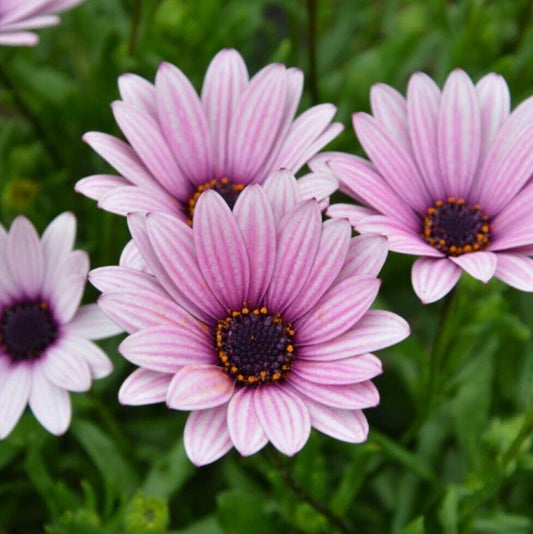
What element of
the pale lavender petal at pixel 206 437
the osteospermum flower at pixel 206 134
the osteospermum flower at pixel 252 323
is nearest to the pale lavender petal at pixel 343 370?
the osteospermum flower at pixel 252 323

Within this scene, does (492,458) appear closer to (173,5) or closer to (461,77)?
(461,77)

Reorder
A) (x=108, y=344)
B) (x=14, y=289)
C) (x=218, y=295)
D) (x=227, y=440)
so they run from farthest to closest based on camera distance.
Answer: (x=108, y=344) → (x=14, y=289) → (x=218, y=295) → (x=227, y=440)

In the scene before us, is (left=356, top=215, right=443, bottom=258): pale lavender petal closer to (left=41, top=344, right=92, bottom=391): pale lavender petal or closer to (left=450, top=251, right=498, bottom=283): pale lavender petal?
(left=450, top=251, right=498, bottom=283): pale lavender petal

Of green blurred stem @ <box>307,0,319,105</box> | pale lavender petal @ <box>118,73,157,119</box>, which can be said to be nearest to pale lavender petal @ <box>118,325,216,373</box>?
pale lavender petal @ <box>118,73,157,119</box>

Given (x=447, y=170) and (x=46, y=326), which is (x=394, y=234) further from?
(x=46, y=326)

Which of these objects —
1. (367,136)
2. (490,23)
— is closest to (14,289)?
(367,136)

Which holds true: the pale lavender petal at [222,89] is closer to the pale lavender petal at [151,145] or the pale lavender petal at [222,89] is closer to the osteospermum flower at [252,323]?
the pale lavender petal at [151,145]
